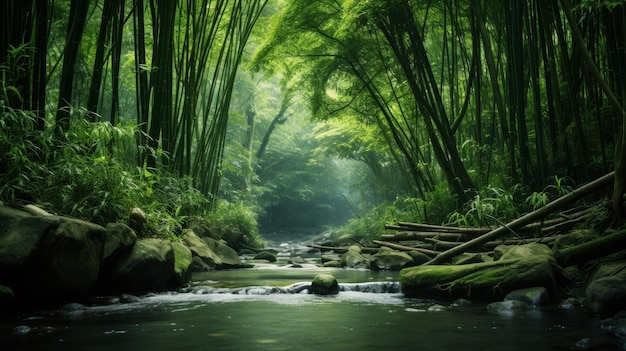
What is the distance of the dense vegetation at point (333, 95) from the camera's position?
3893 mm

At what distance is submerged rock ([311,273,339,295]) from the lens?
167 inches

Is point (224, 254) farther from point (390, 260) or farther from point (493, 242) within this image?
point (493, 242)

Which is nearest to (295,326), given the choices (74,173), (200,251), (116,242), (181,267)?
(116,242)

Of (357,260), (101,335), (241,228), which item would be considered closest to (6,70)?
(101,335)

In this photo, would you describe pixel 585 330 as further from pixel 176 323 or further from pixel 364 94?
pixel 364 94

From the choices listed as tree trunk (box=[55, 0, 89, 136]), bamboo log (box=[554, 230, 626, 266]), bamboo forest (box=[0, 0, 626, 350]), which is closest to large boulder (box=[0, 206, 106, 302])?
bamboo forest (box=[0, 0, 626, 350])

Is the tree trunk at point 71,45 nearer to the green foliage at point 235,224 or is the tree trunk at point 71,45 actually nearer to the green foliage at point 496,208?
the green foliage at point 496,208

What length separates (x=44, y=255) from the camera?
9.72 feet

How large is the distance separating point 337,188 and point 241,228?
873 inches

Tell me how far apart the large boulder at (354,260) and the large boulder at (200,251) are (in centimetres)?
169

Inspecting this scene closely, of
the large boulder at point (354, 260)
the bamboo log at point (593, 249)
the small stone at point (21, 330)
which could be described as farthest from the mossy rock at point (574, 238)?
the small stone at point (21, 330)

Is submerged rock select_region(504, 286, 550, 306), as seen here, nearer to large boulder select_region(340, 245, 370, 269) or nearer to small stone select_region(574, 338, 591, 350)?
small stone select_region(574, 338, 591, 350)

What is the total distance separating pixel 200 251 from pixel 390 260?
7.81 feet

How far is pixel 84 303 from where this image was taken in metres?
3.39
